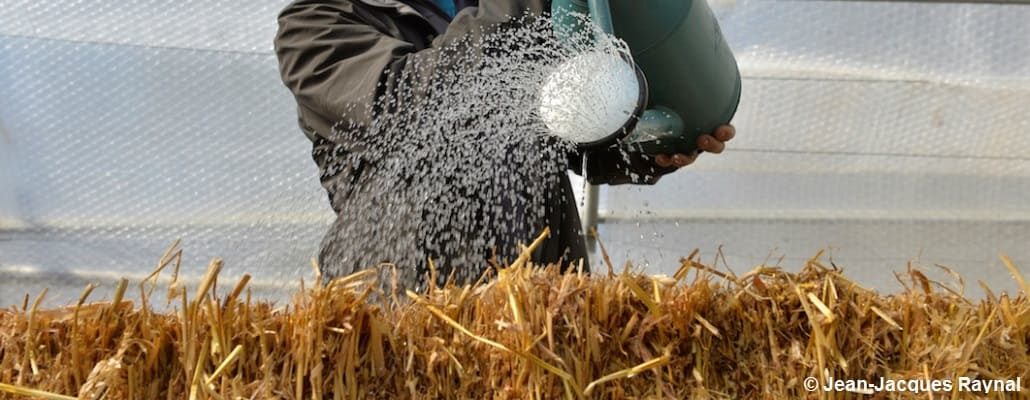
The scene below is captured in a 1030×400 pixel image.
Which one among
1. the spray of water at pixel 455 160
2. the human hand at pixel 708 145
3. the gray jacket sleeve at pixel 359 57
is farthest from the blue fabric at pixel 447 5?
the human hand at pixel 708 145

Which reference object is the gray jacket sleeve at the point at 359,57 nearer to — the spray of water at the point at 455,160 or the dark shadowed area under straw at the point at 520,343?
the spray of water at the point at 455,160

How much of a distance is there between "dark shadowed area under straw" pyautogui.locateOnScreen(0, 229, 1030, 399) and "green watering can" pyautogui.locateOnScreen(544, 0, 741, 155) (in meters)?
0.39

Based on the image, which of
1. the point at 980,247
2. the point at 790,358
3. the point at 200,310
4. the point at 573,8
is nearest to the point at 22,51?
the point at 573,8

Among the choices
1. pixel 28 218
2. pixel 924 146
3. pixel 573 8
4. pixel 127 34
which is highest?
pixel 127 34

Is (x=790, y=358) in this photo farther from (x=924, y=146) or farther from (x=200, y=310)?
(x=924, y=146)

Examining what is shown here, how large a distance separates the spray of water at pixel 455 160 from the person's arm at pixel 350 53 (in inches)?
0.4

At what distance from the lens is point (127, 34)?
1.99 metres

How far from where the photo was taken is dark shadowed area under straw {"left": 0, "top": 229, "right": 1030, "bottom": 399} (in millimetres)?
700

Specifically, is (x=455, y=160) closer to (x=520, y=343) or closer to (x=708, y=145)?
(x=708, y=145)

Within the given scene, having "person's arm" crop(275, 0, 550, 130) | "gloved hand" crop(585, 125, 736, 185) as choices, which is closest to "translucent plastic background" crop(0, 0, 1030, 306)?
"gloved hand" crop(585, 125, 736, 185)

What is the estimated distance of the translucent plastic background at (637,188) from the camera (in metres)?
1.98

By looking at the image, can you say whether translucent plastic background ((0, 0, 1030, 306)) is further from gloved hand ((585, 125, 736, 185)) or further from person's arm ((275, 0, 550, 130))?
person's arm ((275, 0, 550, 130))

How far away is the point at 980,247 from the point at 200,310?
191 centimetres

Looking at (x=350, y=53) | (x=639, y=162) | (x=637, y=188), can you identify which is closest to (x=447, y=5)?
(x=350, y=53)
